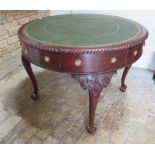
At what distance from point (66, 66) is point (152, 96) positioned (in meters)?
1.02

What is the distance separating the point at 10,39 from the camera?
215cm

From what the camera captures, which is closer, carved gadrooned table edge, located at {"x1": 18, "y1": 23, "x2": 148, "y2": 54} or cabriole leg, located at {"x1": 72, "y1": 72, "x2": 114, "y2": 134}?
carved gadrooned table edge, located at {"x1": 18, "y1": 23, "x2": 148, "y2": 54}

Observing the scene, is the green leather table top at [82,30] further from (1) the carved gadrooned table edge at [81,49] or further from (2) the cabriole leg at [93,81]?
(2) the cabriole leg at [93,81]

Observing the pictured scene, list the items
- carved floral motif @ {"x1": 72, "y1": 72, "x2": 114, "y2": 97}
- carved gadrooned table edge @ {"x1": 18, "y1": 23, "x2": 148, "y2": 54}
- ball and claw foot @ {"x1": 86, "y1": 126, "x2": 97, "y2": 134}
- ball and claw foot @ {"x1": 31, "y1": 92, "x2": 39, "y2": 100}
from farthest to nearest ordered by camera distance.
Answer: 1. ball and claw foot @ {"x1": 31, "y1": 92, "x2": 39, "y2": 100}
2. ball and claw foot @ {"x1": 86, "y1": 126, "x2": 97, "y2": 134}
3. carved floral motif @ {"x1": 72, "y1": 72, "x2": 114, "y2": 97}
4. carved gadrooned table edge @ {"x1": 18, "y1": 23, "x2": 148, "y2": 54}

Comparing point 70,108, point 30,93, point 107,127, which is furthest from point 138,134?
point 30,93

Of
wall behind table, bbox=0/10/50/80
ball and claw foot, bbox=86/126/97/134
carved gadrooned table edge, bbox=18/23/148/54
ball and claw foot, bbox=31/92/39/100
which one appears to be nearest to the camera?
carved gadrooned table edge, bbox=18/23/148/54

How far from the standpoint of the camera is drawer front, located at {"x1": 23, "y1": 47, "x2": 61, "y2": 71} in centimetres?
124

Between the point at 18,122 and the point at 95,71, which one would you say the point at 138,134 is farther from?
the point at 18,122

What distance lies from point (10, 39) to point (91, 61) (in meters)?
1.20

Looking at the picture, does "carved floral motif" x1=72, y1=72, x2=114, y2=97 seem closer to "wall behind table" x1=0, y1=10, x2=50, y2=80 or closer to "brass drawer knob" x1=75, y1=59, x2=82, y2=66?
"brass drawer knob" x1=75, y1=59, x2=82, y2=66

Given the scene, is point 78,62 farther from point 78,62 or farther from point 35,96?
point 35,96

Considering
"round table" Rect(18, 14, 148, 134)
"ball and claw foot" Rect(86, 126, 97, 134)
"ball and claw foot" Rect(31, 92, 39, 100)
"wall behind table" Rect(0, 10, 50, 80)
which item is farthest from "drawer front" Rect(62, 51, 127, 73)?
"wall behind table" Rect(0, 10, 50, 80)

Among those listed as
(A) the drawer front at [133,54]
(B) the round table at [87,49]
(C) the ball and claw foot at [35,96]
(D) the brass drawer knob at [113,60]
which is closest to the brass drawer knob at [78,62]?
(B) the round table at [87,49]
